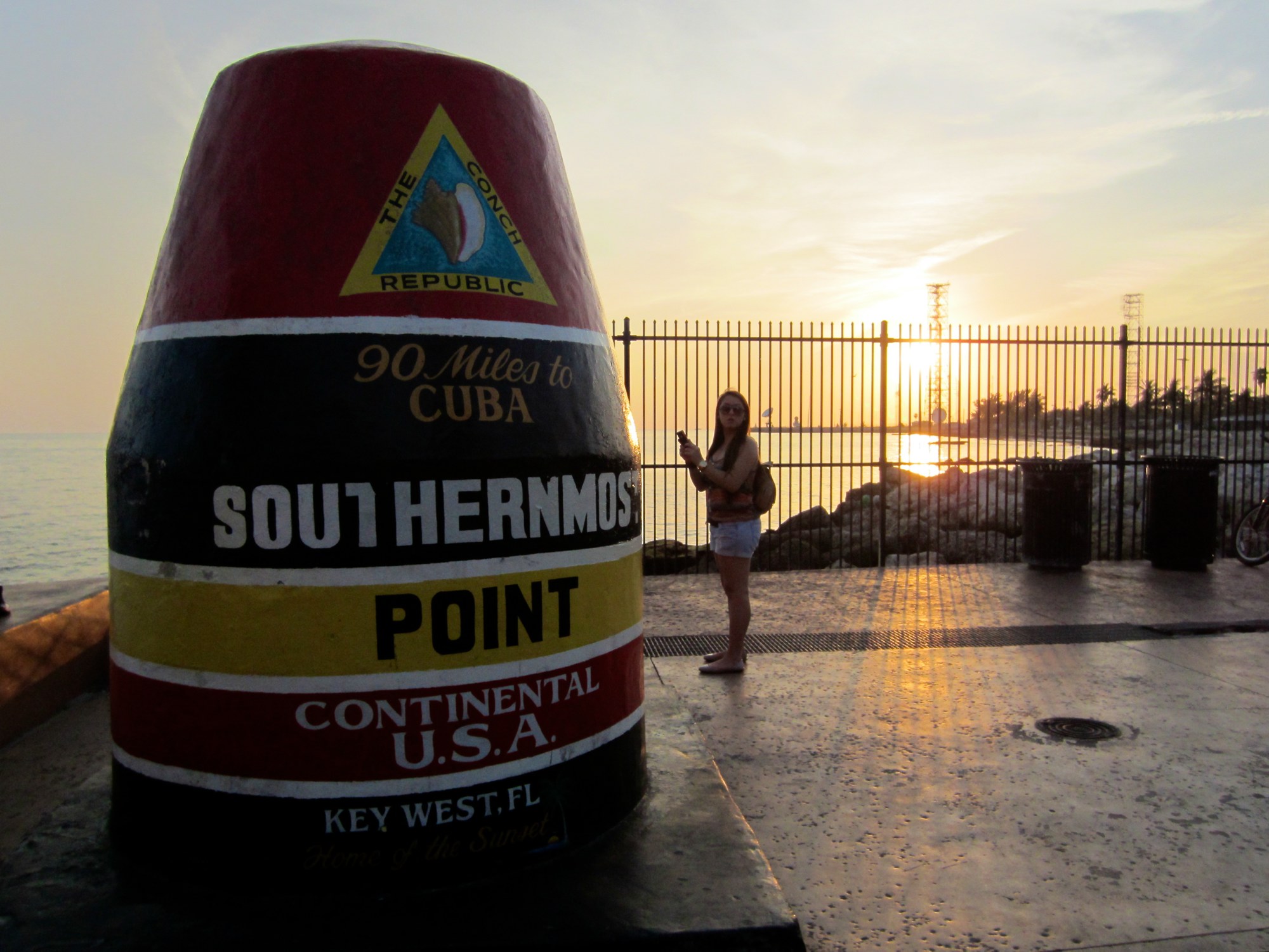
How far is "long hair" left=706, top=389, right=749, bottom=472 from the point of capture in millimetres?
5512

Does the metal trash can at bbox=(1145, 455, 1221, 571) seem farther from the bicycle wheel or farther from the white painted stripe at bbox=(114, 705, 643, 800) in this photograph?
the white painted stripe at bbox=(114, 705, 643, 800)

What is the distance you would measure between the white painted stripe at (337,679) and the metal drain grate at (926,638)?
4.06m

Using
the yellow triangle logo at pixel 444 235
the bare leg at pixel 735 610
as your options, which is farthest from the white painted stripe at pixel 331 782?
the bare leg at pixel 735 610

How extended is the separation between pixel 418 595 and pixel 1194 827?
3.24 metres

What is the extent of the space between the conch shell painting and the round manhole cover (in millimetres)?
3901

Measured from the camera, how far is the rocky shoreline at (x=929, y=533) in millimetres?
11320

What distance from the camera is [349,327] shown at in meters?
2.18

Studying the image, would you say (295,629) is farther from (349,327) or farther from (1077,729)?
(1077,729)

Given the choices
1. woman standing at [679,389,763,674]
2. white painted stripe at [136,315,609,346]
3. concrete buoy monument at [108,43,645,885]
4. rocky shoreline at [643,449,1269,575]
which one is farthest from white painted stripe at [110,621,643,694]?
rocky shoreline at [643,449,1269,575]

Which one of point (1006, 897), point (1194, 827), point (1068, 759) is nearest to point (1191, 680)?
point (1068, 759)

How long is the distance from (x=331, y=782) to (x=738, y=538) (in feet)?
12.1

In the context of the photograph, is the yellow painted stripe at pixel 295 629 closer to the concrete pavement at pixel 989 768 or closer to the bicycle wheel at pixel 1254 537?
the concrete pavement at pixel 989 768

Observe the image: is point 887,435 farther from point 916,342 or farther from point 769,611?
point 769,611

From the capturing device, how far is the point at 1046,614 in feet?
24.9
